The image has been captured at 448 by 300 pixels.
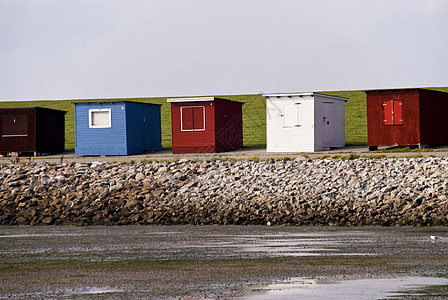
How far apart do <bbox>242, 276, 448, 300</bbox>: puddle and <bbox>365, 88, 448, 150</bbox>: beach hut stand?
2186cm

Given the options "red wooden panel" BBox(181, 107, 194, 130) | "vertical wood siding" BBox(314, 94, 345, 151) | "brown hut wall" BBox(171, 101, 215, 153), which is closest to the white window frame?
"vertical wood siding" BBox(314, 94, 345, 151)

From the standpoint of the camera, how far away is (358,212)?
20.8 meters

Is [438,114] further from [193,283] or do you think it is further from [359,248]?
[193,283]

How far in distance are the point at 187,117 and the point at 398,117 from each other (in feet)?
33.6

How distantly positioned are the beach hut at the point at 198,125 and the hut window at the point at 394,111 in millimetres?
8278

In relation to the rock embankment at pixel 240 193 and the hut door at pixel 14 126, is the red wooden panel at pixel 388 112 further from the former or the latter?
the hut door at pixel 14 126

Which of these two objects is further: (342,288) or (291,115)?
(291,115)

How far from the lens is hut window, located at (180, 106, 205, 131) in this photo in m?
36.0

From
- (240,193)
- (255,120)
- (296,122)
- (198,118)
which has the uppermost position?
(255,120)

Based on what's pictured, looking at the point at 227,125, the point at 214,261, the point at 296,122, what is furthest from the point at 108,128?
the point at 214,261

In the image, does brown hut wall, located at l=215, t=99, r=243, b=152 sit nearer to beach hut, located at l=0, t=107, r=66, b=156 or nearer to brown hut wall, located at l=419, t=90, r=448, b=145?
beach hut, located at l=0, t=107, r=66, b=156

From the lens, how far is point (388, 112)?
32781 millimetres

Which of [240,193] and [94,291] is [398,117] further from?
[94,291]

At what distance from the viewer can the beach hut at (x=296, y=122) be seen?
3425 cm
